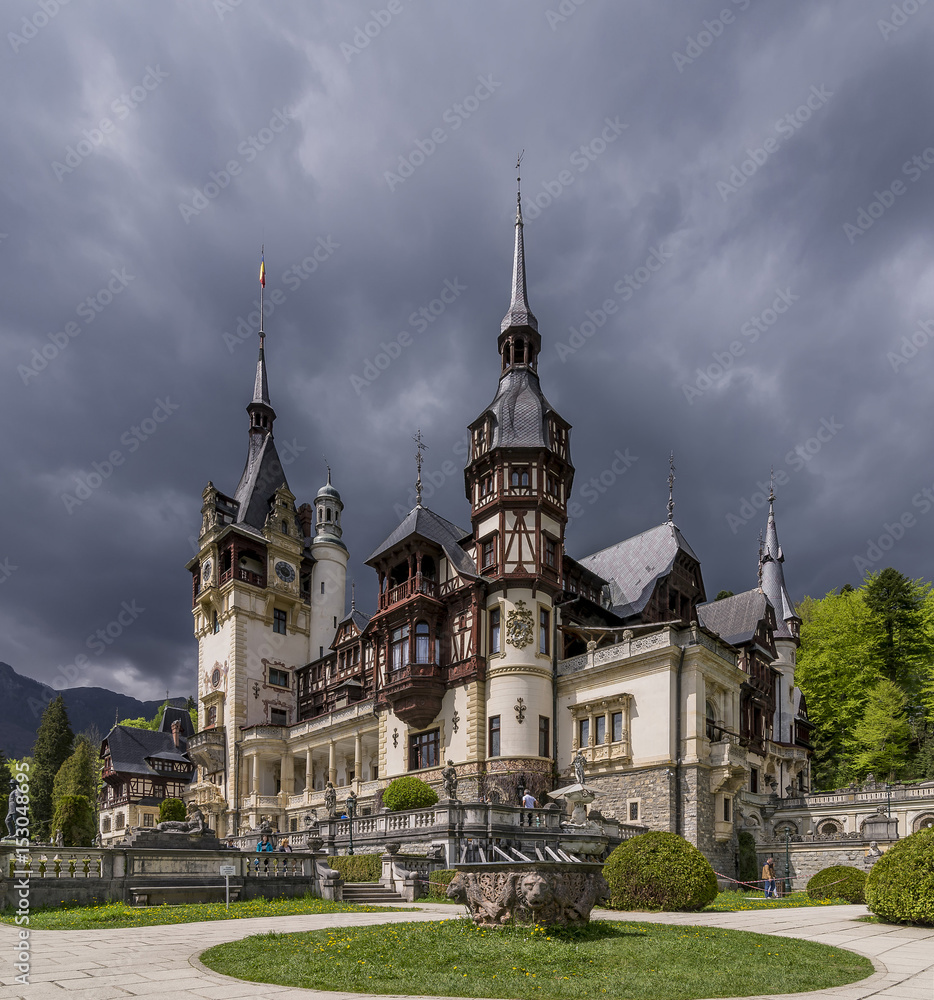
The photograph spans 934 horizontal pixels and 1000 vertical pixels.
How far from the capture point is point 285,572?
62.0m

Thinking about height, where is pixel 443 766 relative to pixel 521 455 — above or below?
below

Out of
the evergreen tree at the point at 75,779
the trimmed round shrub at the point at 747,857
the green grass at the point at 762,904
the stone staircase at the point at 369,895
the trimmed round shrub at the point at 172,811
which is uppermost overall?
the stone staircase at the point at 369,895

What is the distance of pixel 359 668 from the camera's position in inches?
2132

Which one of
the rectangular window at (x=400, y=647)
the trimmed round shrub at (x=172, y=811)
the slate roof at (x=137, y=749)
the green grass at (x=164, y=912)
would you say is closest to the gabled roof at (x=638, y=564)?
the rectangular window at (x=400, y=647)

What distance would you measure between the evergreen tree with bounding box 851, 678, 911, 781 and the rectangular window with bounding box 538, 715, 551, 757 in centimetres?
2350

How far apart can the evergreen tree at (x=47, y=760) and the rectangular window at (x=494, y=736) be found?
2146 inches

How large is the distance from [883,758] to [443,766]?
29.1 meters

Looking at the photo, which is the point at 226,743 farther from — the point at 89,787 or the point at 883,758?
the point at 883,758

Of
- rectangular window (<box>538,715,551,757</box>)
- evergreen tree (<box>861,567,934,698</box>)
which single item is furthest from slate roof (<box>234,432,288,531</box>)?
evergreen tree (<box>861,567,934,698</box>)

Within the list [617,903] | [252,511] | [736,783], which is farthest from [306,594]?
[617,903]

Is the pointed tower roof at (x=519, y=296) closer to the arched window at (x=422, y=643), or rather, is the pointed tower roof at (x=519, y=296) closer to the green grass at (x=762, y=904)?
the arched window at (x=422, y=643)

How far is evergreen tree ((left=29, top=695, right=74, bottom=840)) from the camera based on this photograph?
3004 inches

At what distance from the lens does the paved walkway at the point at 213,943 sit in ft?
28.9

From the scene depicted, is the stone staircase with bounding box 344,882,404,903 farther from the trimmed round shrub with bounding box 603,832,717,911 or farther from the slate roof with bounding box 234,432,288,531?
the slate roof with bounding box 234,432,288,531
